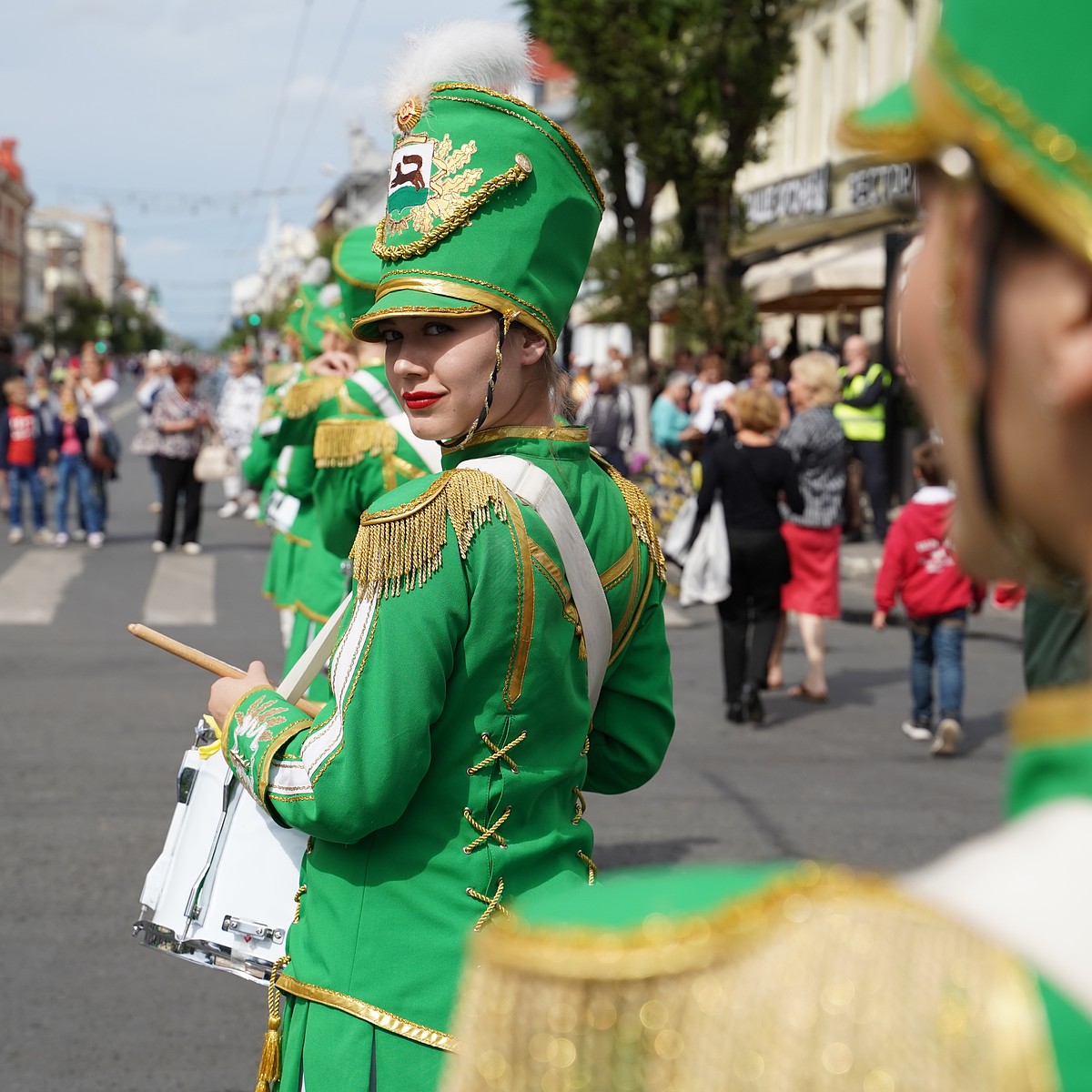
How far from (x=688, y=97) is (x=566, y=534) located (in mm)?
17800

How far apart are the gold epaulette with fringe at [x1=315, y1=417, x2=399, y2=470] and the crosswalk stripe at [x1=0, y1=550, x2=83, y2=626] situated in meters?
7.64

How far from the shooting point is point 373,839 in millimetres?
2219

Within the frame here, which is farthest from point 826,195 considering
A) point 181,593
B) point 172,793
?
point 172,793

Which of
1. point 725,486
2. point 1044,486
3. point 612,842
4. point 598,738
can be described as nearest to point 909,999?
point 1044,486

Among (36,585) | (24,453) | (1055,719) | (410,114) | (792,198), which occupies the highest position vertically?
(792,198)

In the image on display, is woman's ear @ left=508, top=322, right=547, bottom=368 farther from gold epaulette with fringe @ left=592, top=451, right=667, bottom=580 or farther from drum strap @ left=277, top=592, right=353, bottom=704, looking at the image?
drum strap @ left=277, top=592, right=353, bottom=704

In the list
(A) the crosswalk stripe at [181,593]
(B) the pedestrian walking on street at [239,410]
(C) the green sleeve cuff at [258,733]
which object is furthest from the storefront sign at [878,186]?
(C) the green sleeve cuff at [258,733]

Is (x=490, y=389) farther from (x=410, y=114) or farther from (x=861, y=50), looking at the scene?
(x=861, y=50)

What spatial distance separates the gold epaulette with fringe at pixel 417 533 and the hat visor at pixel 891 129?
4.28 feet

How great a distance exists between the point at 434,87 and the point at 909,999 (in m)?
1.97

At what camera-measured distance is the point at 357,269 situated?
5.40 metres

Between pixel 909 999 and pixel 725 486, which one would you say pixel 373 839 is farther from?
pixel 725 486

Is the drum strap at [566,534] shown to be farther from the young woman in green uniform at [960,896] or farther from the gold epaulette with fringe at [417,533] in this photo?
the young woman in green uniform at [960,896]

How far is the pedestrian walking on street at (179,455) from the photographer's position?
1600 centimetres
